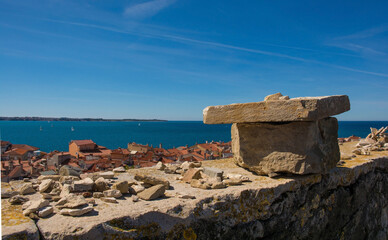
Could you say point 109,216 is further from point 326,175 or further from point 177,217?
point 326,175

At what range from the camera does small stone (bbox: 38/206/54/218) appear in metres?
2.11

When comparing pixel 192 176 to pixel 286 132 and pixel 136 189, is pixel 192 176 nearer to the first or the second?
pixel 136 189

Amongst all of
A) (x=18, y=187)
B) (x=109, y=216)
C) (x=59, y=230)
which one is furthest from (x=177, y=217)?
(x=18, y=187)

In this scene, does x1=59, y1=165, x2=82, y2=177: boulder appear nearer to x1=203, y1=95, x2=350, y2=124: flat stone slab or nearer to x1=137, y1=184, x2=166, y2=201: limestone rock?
x1=137, y1=184, x2=166, y2=201: limestone rock

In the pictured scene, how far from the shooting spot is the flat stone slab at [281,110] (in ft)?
10.4

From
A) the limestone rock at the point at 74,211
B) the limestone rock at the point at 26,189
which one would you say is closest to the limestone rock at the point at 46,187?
the limestone rock at the point at 26,189

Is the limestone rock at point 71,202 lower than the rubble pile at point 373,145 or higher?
lower

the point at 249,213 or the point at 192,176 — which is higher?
the point at 192,176

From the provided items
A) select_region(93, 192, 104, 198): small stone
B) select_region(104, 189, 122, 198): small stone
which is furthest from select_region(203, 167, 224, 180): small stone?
select_region(93, 192, 104, 198): small stone

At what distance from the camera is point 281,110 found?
3.29m

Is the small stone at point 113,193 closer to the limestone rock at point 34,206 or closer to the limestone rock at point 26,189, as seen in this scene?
the limestone rock at point 34,206

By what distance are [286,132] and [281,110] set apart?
0.39 metres

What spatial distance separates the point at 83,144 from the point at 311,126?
A: 13.9m

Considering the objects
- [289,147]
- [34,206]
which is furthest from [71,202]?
[289,147]
